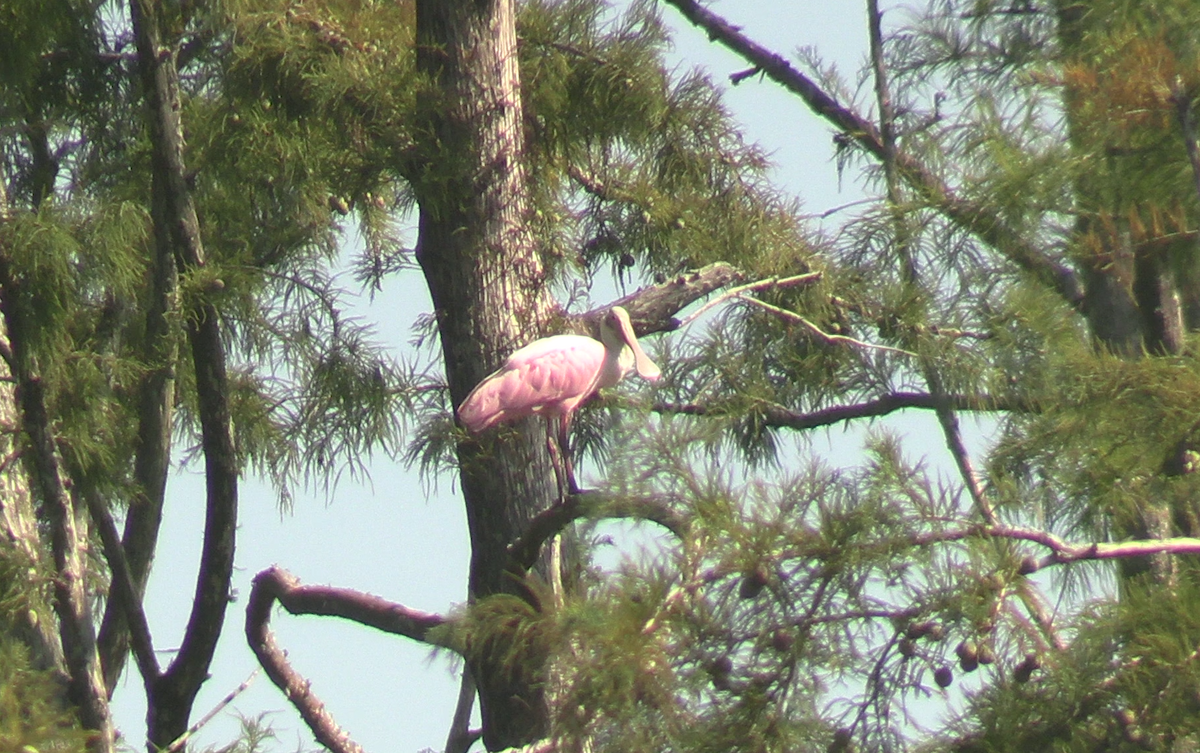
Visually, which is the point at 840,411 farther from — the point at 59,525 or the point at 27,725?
the point at 27,725

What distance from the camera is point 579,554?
3988 millimetres

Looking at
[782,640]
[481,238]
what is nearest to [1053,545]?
[782,640]

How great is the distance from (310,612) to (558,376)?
0.83 meters

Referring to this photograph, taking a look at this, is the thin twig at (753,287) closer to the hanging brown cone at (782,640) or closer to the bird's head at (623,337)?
the bird's head at (623,337)

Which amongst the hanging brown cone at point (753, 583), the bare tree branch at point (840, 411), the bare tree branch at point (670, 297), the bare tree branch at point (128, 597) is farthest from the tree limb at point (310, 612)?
the hanging brown cone at point (753, 583)

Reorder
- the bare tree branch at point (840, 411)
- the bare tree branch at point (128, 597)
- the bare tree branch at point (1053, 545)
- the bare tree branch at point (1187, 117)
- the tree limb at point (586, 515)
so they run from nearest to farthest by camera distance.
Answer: the bare tree branch at point (1053, 545)
the tree limb at point (586, 515)
the bare tree branch at point (1187, 117)
the bare tree branch at point (128, 597)
the bare tree branch at point (840, 411)

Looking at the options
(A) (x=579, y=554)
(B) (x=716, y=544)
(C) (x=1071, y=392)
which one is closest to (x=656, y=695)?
(B) (x=716, y=544)

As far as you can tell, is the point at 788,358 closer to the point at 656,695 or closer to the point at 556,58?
the point at 556,58

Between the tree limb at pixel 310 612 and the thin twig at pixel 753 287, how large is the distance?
2.72 ft

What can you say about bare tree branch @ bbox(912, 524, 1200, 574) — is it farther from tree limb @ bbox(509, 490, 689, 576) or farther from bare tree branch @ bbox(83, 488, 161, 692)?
bare tree branch @ bbox(83, 488, 161, 692)

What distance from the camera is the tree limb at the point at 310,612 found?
369 cm

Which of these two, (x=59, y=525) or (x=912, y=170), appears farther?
(x=912, y=170)

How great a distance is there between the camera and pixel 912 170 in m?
4.23

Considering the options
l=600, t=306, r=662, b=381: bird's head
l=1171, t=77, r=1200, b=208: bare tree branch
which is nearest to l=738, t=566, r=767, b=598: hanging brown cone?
l=1171, t=77, r=1200, b=208: bare tree branch
